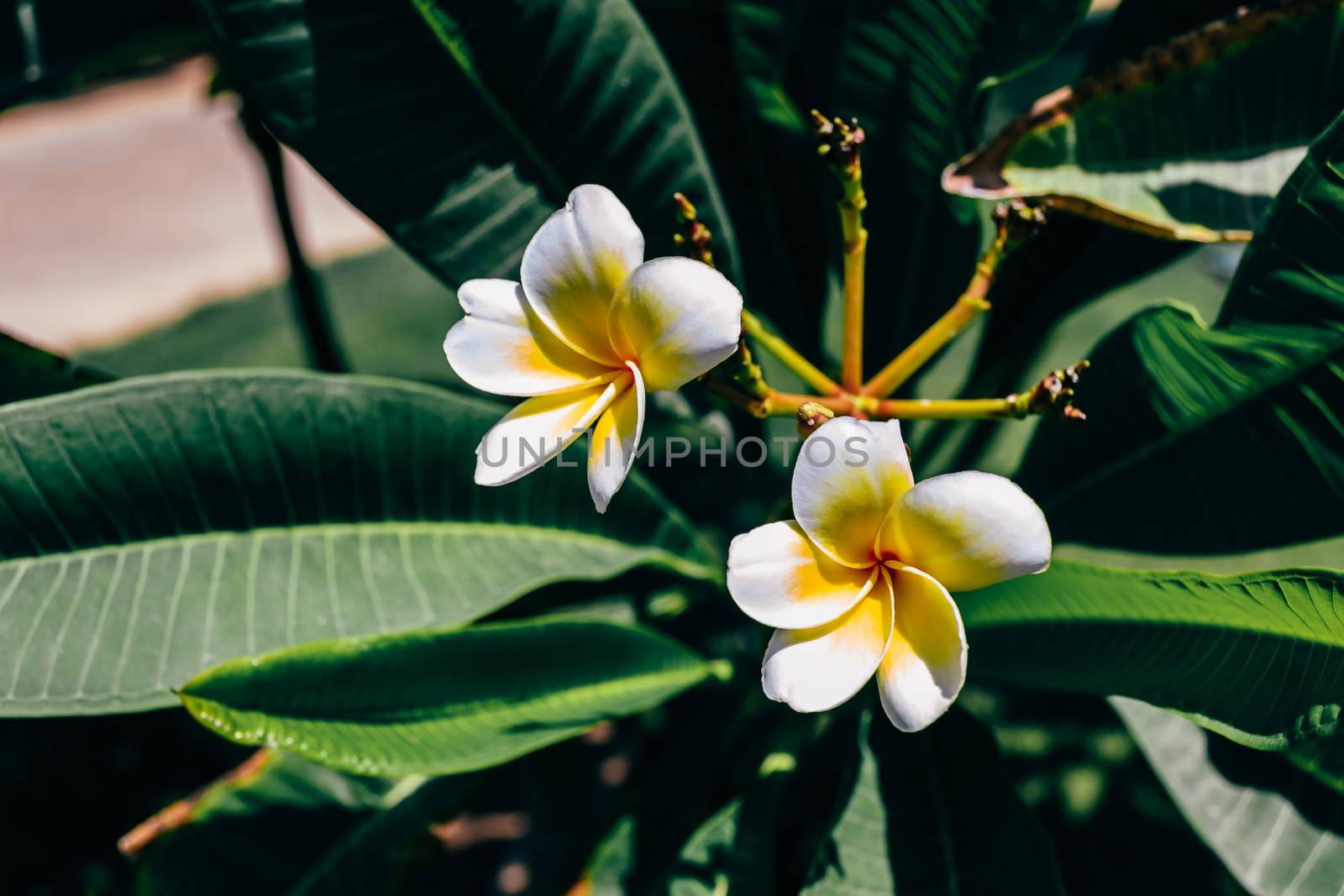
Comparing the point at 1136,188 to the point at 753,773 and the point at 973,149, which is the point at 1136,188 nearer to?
the point at 973,149

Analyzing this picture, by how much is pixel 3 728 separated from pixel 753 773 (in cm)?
147

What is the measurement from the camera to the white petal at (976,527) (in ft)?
2.23

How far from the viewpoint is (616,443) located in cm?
74

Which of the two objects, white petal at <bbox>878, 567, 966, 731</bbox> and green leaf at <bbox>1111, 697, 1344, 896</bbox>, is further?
green leaf at <bbox>1111, 697, 1344, 896</bbox>

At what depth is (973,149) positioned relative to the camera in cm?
112

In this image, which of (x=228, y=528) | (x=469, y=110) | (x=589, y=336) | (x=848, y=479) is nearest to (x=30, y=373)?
(x=228, y=528)

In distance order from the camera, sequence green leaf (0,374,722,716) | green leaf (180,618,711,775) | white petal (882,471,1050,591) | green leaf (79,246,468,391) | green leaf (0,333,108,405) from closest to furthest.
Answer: white petal (882,471,1050,591)
green leaf (180,618,711,775)
green leaf (0,374,722,716)
green leaf (0,333,108,405)
green leaf (79,246,468,391)

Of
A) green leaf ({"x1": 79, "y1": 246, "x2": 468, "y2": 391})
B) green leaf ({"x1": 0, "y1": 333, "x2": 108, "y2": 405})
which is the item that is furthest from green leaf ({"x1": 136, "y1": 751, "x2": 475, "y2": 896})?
green leaf ({"x1": 79, "y1": 246, "x2": 468, "y2": 391})

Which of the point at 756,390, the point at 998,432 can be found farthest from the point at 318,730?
the point at 998,432

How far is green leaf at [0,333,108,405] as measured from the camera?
3.44ft

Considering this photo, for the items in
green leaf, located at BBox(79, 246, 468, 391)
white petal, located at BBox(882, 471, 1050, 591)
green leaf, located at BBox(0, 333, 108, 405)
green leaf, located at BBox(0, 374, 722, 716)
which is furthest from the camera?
green leaf, located at BBox(79, 246, 468, 391)

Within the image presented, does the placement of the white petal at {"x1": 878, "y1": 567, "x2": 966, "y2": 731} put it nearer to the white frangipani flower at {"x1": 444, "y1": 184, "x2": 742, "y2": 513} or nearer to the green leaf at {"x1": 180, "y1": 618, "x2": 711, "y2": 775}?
the white frangipani flower at {"x1": 444, "y1": 184, "x2": 742, "y2": 513}

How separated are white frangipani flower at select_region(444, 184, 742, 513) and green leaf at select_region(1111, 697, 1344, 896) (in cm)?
64

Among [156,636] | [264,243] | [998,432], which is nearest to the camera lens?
[156,636]
